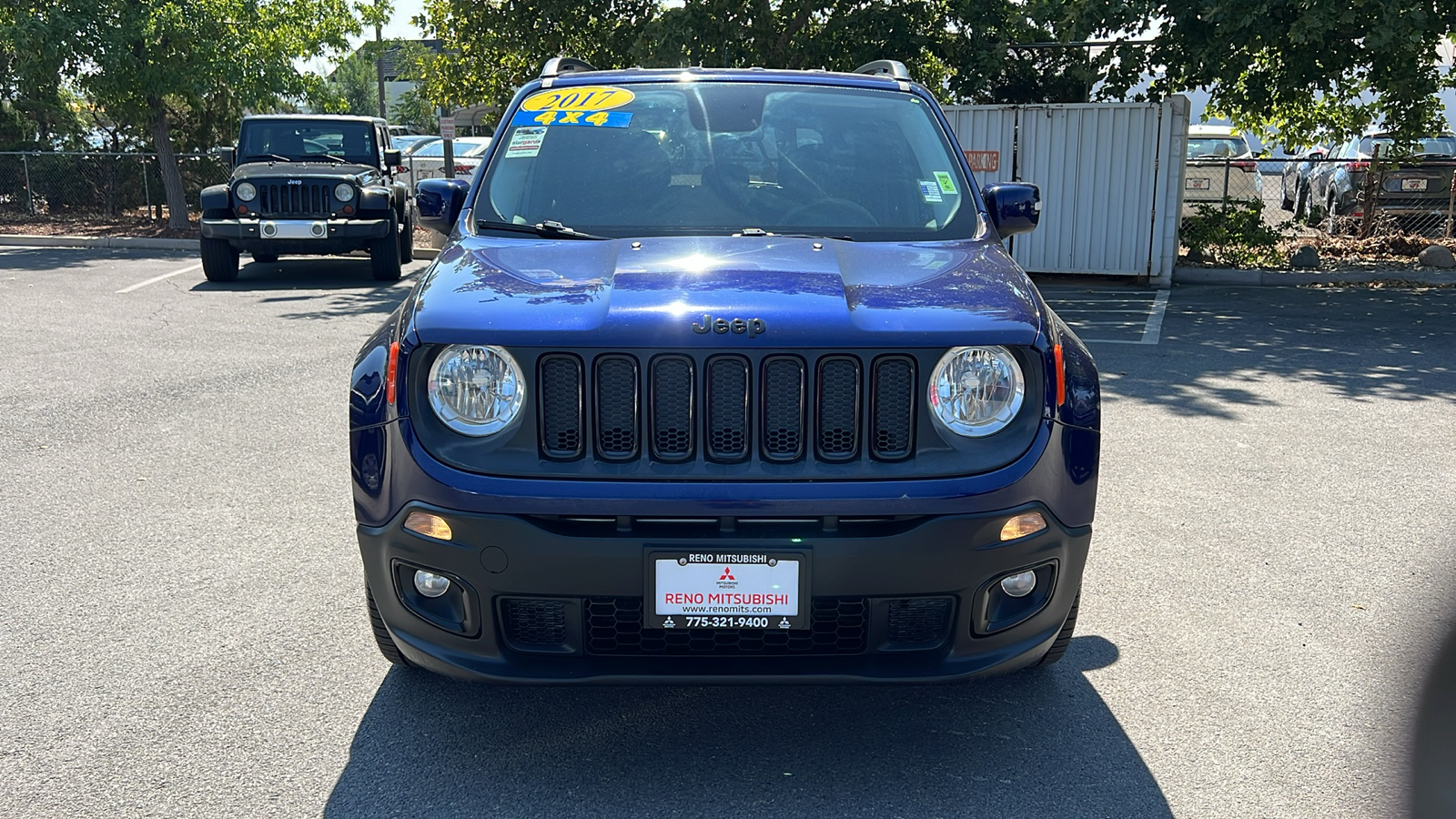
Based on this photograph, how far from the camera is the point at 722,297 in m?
3.16

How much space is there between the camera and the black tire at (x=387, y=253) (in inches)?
593

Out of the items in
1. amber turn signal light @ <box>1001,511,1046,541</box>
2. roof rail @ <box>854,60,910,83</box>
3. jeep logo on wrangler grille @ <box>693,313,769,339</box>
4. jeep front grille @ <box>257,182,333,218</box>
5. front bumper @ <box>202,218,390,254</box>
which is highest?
roof rail @ <box>854,60,910,83</box>

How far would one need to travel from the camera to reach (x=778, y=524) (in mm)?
3010

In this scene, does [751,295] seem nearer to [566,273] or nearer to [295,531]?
[566,273]

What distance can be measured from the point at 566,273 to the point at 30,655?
212 cm

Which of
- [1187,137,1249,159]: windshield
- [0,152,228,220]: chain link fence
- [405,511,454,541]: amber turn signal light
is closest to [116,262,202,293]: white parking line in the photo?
[0,152,228,220]: chain link fence

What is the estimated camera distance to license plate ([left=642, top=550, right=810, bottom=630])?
9.77 feet

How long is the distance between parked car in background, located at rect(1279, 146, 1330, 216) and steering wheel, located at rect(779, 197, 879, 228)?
771 inches

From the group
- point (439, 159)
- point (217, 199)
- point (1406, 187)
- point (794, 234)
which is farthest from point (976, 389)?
point (439, 159)

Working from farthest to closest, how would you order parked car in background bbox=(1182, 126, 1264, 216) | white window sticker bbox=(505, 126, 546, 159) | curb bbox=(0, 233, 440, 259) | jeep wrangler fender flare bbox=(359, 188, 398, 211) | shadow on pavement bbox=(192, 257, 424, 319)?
1. curb bbox=(0, 233, 440, 259)
2. parked car in background bbox=(1182, 126, 1264, 216)
3. jeep wrangler fender flare bbox=(359, 188, 398, 211)
4. shadow on pavement bbox=(192, 257, 424, 319)
5. white window sticker bbox=(505, 126, 546, 159)

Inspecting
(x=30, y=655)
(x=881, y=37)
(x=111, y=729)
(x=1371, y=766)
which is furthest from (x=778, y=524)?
(x=881, y=37)

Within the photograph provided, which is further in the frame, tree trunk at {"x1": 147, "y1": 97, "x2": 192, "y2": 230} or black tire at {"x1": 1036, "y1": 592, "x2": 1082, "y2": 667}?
tree trunk at {"x1": 147, "y1": 97, "x2": 192, "y2": 230}

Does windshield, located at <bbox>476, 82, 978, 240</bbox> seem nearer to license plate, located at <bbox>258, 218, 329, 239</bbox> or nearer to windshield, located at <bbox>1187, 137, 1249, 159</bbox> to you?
license plate, located at <bbox>258, 218, 329, 239</bbox>

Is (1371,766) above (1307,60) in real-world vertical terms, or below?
below
